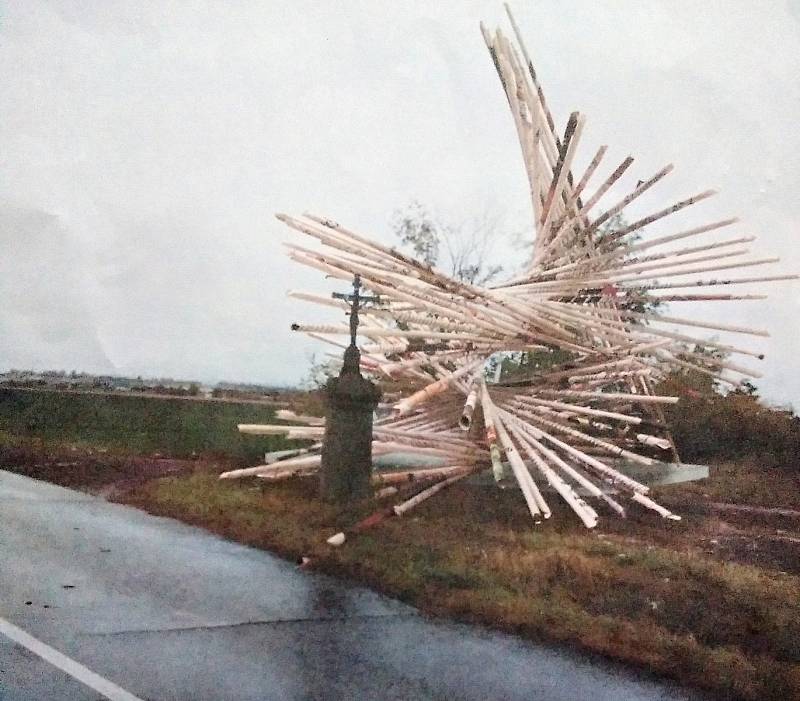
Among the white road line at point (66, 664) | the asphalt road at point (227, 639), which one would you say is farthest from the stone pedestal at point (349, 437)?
the white road line at point (66, 664)

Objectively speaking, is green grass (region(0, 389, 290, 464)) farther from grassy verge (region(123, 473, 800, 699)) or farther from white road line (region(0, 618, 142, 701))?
white road line (region(0, 618, 142, 701))

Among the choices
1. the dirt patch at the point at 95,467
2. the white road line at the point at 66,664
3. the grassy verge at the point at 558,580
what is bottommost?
the white road line at the point at 66,664

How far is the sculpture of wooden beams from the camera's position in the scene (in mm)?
3814

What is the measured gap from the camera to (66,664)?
239cm

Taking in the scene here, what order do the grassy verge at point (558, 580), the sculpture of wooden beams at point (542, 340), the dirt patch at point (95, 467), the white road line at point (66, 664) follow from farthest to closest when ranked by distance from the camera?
the dirt patch at point (95, 467) < the sculpture of wooden beams at point (542, 340) < the grassy verge at point (558, 580) < the white road line at point (66, 664)

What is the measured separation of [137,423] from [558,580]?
2.46 m

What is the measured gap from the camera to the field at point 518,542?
2475 mm

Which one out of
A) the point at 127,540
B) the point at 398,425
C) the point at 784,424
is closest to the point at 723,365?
the point at 784,424

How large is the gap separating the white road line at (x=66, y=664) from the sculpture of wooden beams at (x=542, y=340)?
1.28 metres

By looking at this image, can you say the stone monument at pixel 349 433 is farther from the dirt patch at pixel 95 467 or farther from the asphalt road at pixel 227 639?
the dirt patch at pixel 95 467

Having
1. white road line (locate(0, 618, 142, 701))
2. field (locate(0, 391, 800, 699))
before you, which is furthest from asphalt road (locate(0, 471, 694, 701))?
field (locate(0, 391, 800, 699))

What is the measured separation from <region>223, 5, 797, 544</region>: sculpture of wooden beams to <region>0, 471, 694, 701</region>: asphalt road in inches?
22.4

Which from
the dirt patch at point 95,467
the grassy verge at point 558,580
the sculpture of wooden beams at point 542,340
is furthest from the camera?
the dirt patch at point 95,467

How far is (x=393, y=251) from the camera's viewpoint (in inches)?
150
